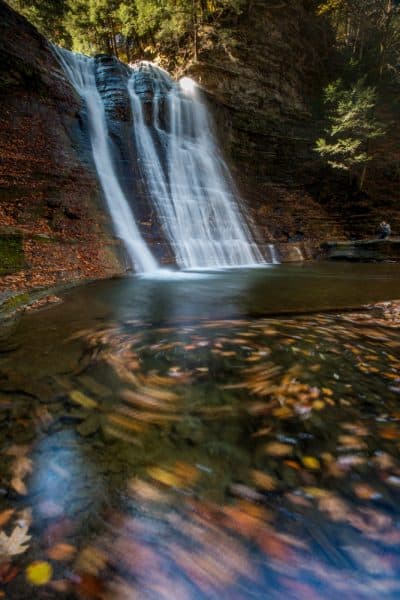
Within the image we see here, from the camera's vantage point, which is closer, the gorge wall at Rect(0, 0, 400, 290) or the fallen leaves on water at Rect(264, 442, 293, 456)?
the fallen leaves on water at Rect(264, 442, 293, 456)

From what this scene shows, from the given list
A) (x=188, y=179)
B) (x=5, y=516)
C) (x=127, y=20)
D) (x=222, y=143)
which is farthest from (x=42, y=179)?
(x=127, y=20)

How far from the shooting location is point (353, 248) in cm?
1452

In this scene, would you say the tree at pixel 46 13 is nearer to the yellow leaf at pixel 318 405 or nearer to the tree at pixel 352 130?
the tree at pixel 352 130

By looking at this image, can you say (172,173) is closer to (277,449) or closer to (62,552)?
(277,449)

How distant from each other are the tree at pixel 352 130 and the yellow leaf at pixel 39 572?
62.5ft

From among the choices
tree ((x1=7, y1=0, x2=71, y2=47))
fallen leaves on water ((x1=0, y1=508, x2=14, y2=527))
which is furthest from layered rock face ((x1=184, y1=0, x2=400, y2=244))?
fallen leaves on water ((x1=0, y1=508, x2=14, y2=527))

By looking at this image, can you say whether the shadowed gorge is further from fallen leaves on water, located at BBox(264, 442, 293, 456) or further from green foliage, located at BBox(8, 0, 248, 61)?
green foliage, located at BBox(8, 0, 248, 61)

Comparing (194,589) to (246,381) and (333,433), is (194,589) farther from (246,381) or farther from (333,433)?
(246,381)

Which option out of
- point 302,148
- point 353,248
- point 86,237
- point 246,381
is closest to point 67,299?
point 86,237

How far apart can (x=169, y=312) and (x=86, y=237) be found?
15.9ft

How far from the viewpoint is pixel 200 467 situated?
1.53 metres

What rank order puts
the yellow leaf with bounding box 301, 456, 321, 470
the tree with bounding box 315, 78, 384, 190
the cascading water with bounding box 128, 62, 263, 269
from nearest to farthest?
the yellow leaf with bounding box 301, 456, 321, 470, the cascading water with bounding box 128, 62, 263, 269, the tree with bounding box 315, 78, 384, 190

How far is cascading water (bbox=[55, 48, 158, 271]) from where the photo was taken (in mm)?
9492

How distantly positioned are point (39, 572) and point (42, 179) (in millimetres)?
9480
